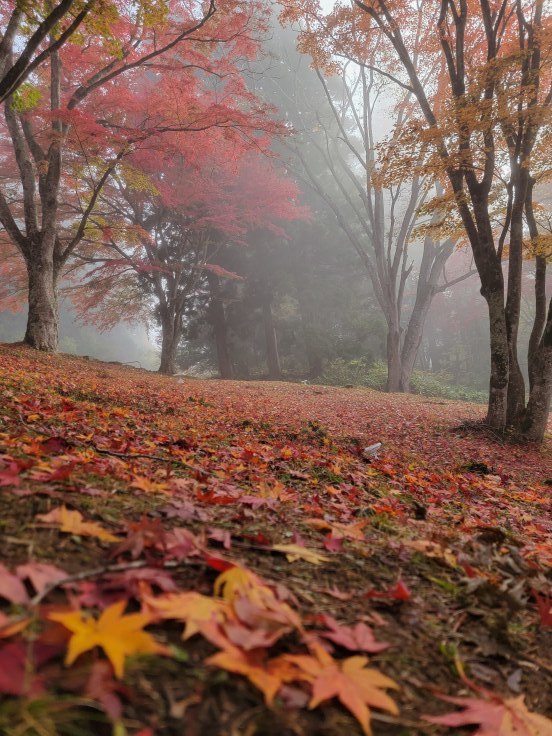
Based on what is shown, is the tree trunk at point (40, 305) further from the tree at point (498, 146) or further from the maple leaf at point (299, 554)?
the maple leaf at point (299, 554)

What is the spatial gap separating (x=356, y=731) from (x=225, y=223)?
1442cm

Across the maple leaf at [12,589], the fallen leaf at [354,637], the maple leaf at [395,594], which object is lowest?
the maple leaf at [395,594]

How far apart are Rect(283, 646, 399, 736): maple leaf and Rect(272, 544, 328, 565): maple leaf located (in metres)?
0.44

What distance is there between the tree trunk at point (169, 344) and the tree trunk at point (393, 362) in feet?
24.6

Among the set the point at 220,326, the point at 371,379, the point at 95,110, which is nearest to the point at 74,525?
the point at 95,110

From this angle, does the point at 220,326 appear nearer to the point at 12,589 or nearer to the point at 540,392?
the point at 540,392

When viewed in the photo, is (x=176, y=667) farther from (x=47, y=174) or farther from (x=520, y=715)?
(x=47, y=174)

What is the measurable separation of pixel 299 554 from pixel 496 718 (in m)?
0.59

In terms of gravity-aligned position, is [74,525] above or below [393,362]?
below

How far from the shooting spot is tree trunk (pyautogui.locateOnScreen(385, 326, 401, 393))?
14.2m

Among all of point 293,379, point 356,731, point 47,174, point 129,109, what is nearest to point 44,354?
point 47,174

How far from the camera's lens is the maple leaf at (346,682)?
0.72m

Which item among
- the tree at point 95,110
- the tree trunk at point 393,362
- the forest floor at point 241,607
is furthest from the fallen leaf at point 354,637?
the tree trunk at point 393,362

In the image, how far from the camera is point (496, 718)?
846mm
